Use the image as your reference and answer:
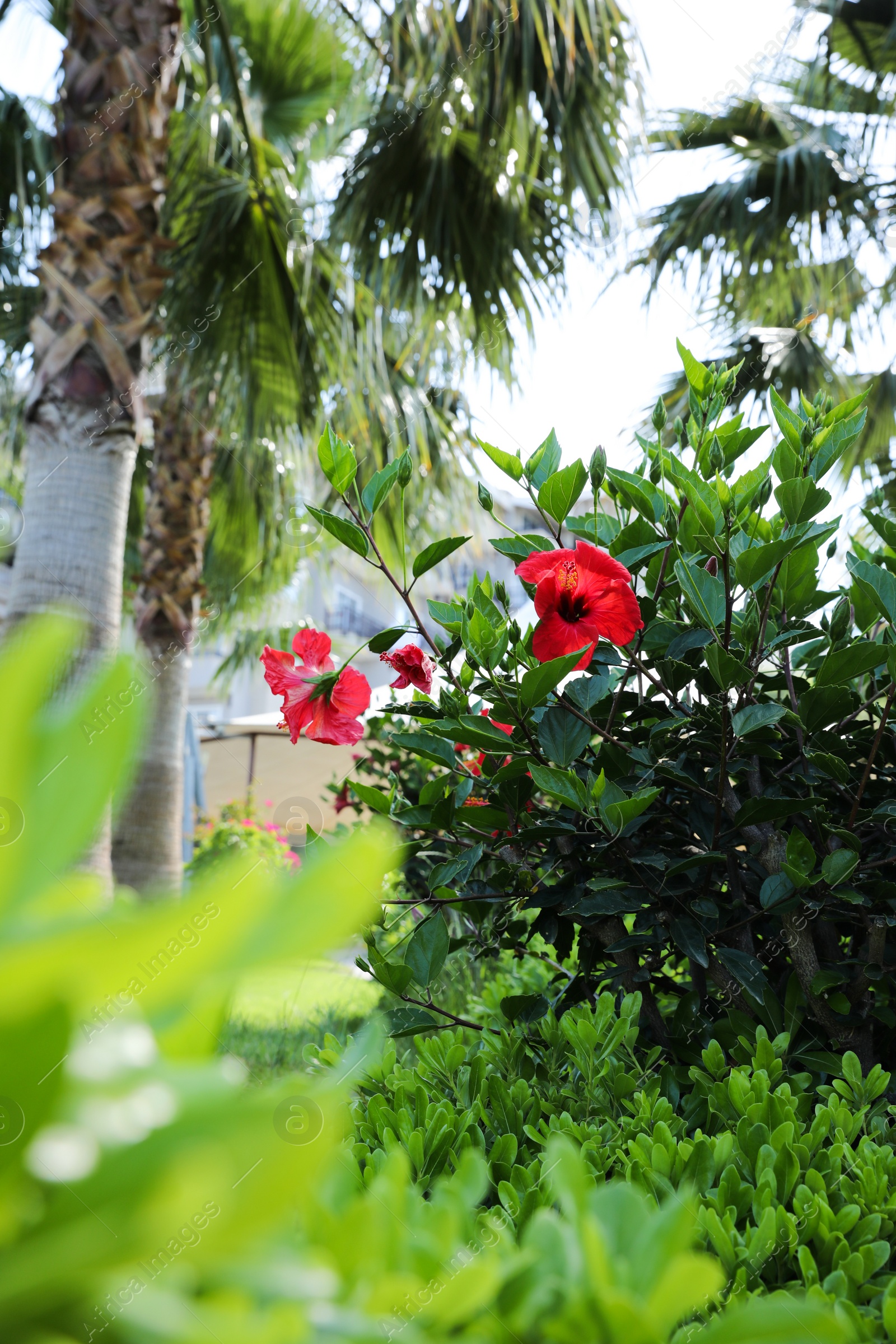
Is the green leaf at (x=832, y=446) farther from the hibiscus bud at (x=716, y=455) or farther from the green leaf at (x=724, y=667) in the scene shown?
the green leaf at (x=724, y=667)

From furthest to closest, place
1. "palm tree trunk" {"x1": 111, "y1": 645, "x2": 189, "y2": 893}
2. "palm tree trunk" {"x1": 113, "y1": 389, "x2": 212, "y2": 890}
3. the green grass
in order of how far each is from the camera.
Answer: "palm tree trunk" {"x1": 113, "y1": 389, "x2": 212, "y2": 890}, "palm tree trunk" {"x1": 111, "y1": 645, "x2": 189, "y2": 893}, the green grass

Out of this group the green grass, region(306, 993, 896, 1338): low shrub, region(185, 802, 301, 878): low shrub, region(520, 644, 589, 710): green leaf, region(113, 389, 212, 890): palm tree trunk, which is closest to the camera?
region(306, 993, 896, 1338): low shrub

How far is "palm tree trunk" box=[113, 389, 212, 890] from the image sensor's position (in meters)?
3.88

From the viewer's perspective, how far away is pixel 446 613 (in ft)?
3.43

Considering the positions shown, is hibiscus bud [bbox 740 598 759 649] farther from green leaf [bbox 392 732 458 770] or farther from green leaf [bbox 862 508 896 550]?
green leaf [bbox 392 732 458 770]

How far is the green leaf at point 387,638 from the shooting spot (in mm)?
965

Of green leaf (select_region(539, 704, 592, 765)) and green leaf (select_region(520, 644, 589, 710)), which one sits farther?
green leaf (select_region(539, 704, 592, 765))

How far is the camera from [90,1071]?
0.18 meters

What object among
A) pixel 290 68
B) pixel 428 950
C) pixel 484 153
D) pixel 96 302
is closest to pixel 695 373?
pixel 428 950

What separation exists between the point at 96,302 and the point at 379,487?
8.09ft

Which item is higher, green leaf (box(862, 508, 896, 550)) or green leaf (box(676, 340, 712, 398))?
green leaf (box(676, 340, 712, 398))

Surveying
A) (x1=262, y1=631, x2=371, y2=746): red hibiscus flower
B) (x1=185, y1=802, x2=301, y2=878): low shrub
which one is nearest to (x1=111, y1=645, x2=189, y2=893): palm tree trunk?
(x1=185, y1=802, x2=301, y2=878): low shrub

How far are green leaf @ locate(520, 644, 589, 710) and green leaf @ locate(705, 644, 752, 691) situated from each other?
4.7 inches

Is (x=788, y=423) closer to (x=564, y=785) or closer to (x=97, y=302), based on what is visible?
(x=564, y=785)
